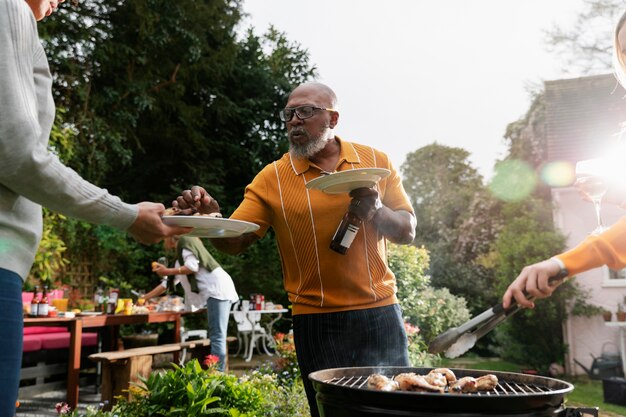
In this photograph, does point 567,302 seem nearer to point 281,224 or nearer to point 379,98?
point 281,224

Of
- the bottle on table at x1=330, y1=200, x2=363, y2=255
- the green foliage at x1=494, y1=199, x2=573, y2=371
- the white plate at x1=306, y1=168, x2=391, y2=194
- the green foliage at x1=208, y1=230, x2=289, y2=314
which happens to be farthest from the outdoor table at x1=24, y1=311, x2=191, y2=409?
the green foliage at x1=494, y1=199, x2=573, y2=371

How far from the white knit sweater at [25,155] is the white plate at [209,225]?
12.5 inches

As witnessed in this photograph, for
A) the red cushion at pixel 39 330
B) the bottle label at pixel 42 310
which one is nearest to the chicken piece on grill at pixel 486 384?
the bottle label at pixel 42 310

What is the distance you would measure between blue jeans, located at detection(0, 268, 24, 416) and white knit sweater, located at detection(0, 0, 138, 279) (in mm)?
38

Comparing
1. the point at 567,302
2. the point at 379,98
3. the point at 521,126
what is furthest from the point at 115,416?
the point at 379,98

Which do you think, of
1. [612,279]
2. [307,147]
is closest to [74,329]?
[307,147]

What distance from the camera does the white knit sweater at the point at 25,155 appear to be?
1317 mm

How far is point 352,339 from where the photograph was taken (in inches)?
97.9

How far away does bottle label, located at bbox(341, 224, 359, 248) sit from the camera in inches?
91.8

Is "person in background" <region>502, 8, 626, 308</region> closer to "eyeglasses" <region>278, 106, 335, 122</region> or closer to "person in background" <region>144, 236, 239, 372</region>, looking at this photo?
"eyeglasses" <region>278, 106, 335, 122</region>

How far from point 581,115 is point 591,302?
474 cm

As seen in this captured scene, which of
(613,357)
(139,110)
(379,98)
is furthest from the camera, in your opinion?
(379,98)

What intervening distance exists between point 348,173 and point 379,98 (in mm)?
22653

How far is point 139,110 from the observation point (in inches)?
461
